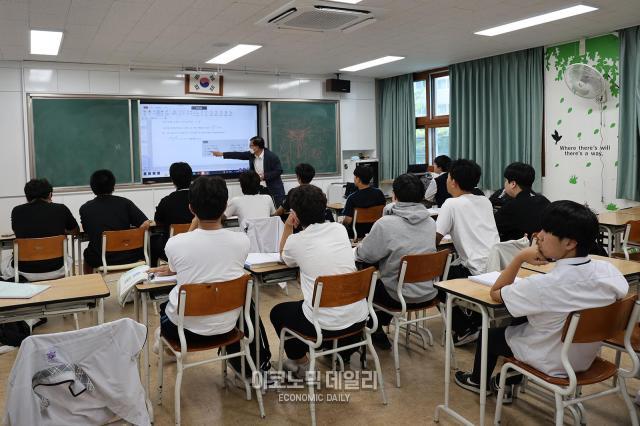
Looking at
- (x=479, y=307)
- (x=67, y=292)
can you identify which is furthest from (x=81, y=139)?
(x=479, y=307)

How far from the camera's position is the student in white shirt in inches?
101

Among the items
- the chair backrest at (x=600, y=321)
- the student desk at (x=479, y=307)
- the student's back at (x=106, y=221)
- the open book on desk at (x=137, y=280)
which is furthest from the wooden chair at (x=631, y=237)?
the student's back at (x=106, y=221)

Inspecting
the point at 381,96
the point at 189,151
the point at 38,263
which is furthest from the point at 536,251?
the point at 381,96

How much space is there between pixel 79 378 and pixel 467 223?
246cm

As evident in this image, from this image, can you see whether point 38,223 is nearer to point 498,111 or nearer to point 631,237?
point 631,237

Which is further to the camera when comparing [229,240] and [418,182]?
[418,182]

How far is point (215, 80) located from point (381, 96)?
310 centimetres

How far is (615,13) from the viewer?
17.1ft

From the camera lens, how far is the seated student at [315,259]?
2787mm

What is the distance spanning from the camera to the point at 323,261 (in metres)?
2.81

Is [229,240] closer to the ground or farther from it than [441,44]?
closer to the ground

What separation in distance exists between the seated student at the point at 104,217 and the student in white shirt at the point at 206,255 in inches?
80.7

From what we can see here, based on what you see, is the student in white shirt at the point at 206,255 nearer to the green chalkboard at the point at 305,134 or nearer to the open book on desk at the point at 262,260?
the open book on desk at the point at 262,260

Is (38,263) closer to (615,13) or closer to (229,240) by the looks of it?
(229,240)
